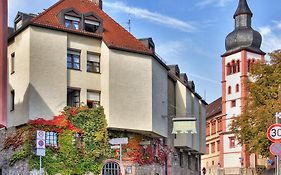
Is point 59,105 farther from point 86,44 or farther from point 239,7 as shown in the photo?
point 239,7

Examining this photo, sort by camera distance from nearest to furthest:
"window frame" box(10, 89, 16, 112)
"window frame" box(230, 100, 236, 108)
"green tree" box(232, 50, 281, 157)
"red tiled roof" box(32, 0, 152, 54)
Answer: "red tiled roof" box(32, 0, 152, 54)
"window frame" box(10, 89, 16, 112)
"green tree" box(232, 50, 281, 157)
"window frame" box(230, 100, 236, 108)

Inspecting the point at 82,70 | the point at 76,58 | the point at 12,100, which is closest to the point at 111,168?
the point at 82,70

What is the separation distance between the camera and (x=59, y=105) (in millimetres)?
43312

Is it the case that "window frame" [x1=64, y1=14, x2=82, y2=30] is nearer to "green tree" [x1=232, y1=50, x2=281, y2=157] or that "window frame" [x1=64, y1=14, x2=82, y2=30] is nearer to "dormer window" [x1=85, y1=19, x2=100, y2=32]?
"dormer window" [x1=85, y1=19, x2=100, y2=32]

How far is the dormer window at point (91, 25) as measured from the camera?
45.8 metres

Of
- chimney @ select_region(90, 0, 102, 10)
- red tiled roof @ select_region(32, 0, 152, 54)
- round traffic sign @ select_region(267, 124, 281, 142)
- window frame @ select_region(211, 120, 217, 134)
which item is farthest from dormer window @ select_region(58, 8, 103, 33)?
window frame @ select_region(211, 120, 217, 134)

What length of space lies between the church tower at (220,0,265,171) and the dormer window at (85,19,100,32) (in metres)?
58.7

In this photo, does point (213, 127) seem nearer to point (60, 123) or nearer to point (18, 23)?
point (18, 23)

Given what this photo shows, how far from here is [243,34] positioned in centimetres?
10406

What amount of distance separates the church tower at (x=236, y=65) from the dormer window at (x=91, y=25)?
58.7m

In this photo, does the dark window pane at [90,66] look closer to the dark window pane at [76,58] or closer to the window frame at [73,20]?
the dark window pane at [76,58]

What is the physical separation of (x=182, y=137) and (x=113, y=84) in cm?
1363

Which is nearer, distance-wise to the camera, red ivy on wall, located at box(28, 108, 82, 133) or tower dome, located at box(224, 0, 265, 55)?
red ivy on wall, located at box(28, 108, 82, 133)

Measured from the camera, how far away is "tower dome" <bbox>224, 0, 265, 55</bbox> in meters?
104
